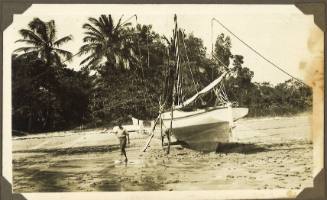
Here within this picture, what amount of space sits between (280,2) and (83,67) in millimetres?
1118

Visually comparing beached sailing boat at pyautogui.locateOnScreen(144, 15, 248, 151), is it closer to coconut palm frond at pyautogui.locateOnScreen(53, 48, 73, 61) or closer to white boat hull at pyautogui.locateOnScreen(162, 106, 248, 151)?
white boat hull at pyautogui.locateOnScreen(162, 106, 248, 151)

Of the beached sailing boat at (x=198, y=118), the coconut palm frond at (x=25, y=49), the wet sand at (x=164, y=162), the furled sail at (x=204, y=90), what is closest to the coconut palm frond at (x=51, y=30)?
the coconut palm frond at (x=25, y=49)

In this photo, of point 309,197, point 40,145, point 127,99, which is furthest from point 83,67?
point 309,197

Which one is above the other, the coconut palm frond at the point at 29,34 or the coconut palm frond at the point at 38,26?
the coconut palm frond at the point at 38,26

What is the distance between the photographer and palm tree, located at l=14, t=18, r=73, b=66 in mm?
2674

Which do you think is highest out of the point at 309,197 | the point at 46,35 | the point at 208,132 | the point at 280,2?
the point at 280,2

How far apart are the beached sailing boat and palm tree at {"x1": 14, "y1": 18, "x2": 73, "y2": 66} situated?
1.99 ft

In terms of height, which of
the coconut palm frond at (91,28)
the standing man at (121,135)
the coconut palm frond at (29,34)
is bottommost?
the standing man at (121,135)

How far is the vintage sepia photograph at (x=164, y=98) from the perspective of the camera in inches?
105

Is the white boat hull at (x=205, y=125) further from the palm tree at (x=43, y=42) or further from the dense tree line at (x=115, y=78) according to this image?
the palm tree at (x=43, y=42)

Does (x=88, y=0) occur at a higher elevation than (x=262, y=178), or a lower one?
higher

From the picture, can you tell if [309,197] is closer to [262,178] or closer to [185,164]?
[262,178]

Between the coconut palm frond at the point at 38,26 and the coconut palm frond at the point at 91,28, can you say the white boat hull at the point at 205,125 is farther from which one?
the coconut palm frond at the point at 38,26

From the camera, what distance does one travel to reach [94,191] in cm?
268
